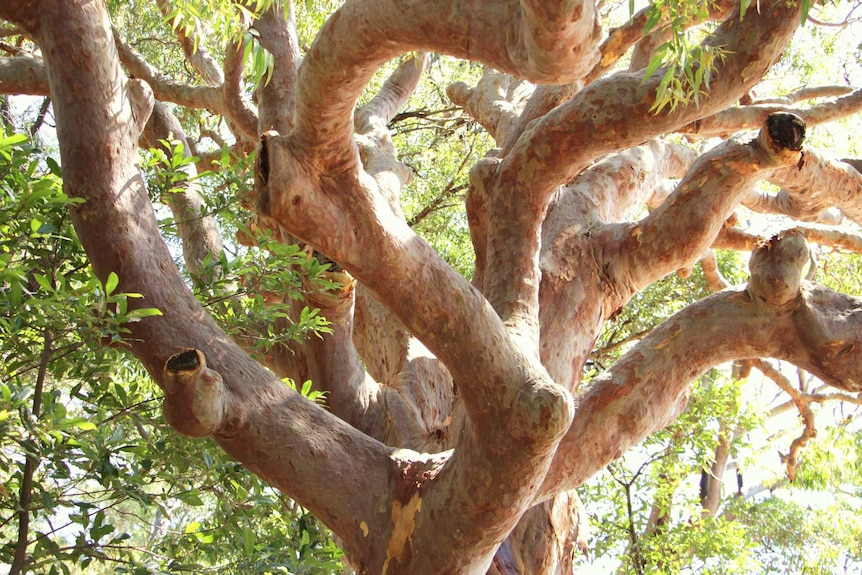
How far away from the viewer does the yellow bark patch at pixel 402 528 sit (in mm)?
2744

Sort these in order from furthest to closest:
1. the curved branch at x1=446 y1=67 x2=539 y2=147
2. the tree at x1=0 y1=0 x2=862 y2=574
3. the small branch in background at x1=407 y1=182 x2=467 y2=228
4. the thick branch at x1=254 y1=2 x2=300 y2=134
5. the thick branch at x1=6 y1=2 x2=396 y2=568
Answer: the small branch in background at x1=407 y1=182 x2=467 y2=228 < the curved branch at x1=446 y1=67 x2=539 y2=147 < the thick branch at x1=254 y1=2 x2=300 y2=134 < the thick branch at x1=6 y1=2 x2=396 y2=568 < the tree at x1=0 y1=0 x2=862 y2=574

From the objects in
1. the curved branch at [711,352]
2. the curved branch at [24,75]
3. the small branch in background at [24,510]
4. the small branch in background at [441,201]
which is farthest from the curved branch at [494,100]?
the small branch in background at [24,510]

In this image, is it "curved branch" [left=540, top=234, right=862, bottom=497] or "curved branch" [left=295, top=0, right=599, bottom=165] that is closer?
"curved branch" [left=295, top=0, right=599, bottom=165]

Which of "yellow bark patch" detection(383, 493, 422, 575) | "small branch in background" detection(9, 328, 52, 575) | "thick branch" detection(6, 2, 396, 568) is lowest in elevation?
A: "small branch in background" detection(9, 328, 52, 575)

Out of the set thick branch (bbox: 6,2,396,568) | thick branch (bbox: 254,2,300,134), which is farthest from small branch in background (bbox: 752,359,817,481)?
thick branch (bbox: 6,2,396,568)

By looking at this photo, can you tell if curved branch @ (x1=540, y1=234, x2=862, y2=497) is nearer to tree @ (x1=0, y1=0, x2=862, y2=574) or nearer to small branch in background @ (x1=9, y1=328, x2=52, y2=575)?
tree @ (x1=0, y1=0, x2=862, y2=574)

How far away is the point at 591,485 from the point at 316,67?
5.37 metres

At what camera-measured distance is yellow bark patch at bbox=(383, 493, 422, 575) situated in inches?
108

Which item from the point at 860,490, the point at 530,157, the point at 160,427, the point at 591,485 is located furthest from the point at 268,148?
the point at 860,490

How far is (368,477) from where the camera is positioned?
112 inches

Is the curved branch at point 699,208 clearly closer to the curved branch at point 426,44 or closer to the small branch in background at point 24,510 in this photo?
the curved branch at point 426,44

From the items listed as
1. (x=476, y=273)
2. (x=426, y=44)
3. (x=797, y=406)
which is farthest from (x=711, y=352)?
(x=797, y=406)

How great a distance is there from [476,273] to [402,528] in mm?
1489

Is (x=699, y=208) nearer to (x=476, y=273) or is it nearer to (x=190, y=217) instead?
(x=476, y=273)
